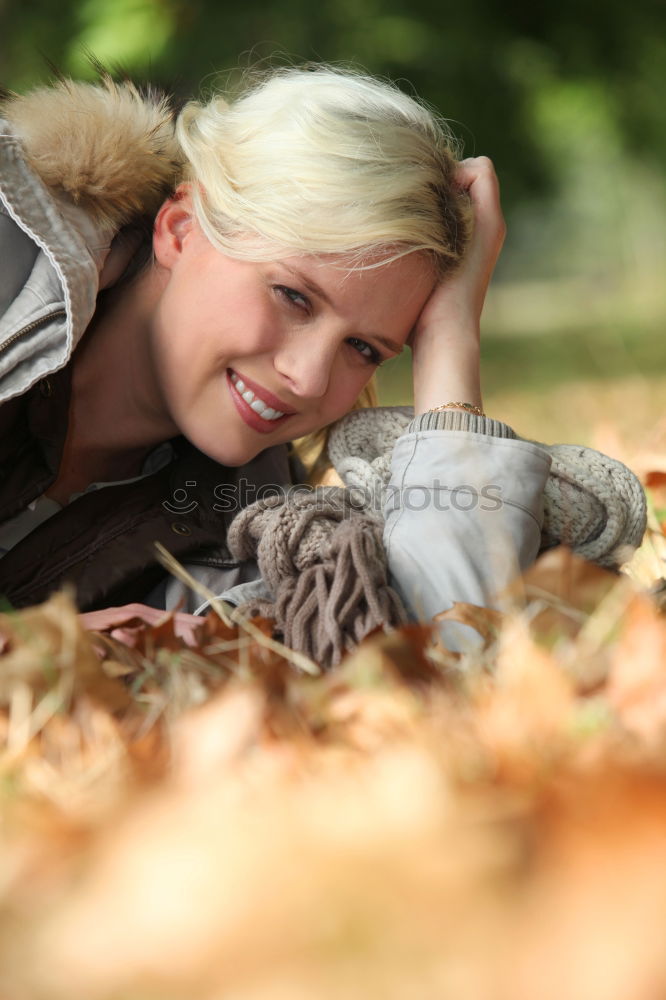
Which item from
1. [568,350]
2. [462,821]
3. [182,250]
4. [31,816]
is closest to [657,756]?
[462,821]

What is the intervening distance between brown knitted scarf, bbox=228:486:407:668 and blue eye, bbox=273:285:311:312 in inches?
12.4

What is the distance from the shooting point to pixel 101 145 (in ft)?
5.52

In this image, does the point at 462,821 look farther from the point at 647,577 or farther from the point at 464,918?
the point at 647,577

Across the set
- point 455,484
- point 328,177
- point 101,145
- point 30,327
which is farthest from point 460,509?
point 101,145

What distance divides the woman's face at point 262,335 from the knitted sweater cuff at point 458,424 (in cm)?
15

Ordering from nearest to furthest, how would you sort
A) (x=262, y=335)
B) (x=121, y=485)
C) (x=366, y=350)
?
(x=262, y=335) → (x=366, y=350) → (x=121, y=485)

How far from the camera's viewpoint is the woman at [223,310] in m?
1.57

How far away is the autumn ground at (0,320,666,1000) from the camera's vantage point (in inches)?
22.6

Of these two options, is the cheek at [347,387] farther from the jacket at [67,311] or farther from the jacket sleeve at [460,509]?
the jacket at [67,311]

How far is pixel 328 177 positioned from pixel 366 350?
28cm

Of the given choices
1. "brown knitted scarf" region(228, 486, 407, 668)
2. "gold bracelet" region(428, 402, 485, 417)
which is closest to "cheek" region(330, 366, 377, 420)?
"gold bracelet" region(428, 402, 485, 417)

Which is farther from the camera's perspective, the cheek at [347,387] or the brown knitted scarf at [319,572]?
the cheek at [347,387]

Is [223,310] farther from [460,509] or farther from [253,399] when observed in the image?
[460,509]

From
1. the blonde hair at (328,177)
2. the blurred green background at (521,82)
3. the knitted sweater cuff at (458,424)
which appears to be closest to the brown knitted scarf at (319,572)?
the knitted sweater cuff at (458,424)
